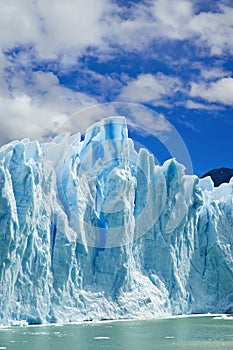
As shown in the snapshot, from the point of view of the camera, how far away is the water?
11766 mm

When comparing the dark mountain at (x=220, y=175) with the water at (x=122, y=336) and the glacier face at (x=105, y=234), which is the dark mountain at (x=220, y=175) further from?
the water at (x=122, y=336)

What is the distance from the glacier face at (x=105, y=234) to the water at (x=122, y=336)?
1249 millimetres

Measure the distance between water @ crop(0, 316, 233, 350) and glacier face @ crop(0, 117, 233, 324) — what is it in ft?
4.10

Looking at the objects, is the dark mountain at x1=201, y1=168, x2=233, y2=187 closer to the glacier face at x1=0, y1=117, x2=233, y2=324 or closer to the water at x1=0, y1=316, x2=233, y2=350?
the glacier face at x1=0, y1=117, x2=233, y2=324

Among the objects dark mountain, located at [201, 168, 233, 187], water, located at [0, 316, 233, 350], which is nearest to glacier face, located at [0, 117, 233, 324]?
water, located at [0, 316, 233, 350]

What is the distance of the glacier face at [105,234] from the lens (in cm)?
1585

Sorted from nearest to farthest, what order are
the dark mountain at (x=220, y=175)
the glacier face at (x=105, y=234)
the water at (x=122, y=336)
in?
1. the water at (x=122, y=336)
2. the glacier face at (x=105, y=234)
3. the dark mountain at (x=220, y=175)

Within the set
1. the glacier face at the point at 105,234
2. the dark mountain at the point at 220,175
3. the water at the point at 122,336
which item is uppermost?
the dark mountain at the point at 220,175

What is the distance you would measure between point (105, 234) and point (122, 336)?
5.48m

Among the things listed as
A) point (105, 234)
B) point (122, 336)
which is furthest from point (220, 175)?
point (122, 336)

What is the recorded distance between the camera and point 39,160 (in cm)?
1723

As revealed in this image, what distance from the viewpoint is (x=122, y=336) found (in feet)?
44.1

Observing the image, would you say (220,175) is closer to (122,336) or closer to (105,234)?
(105,234)

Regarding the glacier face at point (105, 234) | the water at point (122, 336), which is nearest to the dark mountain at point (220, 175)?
the glacier face at point (105, 234)
